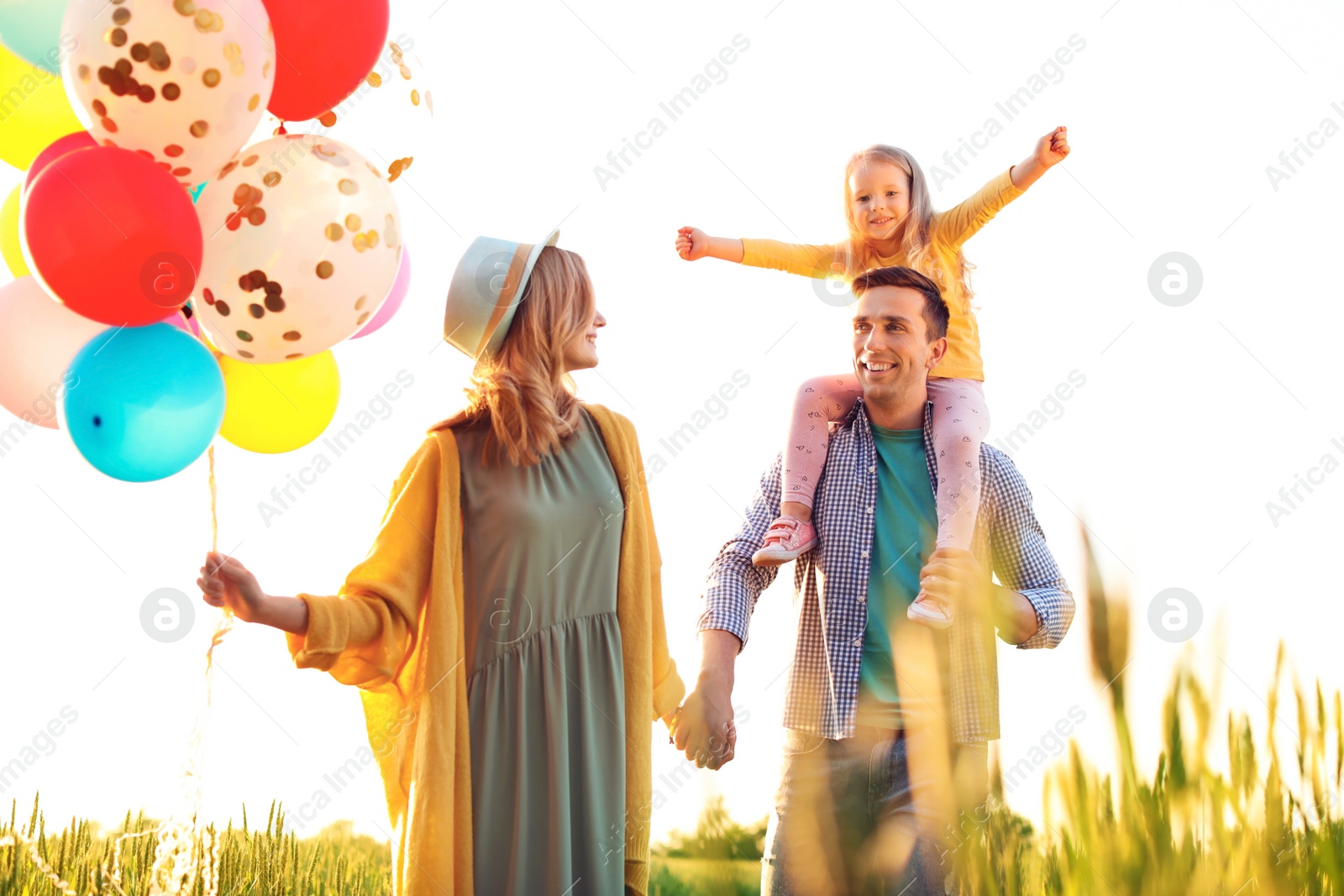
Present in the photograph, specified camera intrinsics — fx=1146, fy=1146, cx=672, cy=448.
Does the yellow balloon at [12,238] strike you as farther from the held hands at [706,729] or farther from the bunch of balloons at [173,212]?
the held hands at [706,729]

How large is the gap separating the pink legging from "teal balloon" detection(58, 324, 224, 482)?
1246 millimetres

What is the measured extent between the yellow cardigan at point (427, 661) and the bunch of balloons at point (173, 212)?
42 cm

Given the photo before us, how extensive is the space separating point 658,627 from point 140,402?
1192 millimetres

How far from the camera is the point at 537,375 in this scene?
256cm

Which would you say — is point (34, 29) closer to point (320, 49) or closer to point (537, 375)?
point (320, 49)

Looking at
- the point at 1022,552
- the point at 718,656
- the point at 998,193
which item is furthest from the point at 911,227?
the point at 718,656

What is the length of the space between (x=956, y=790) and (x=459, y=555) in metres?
1.22

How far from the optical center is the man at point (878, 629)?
210cm

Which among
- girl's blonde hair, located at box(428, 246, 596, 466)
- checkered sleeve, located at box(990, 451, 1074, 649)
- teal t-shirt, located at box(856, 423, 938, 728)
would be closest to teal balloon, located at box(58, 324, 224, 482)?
girl's blonde hair, located at box(428, 246, 596, 466)

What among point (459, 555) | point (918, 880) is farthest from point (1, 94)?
point (918, 880)

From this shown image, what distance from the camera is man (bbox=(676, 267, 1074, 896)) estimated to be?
2096mm

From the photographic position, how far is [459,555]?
95.4 inches

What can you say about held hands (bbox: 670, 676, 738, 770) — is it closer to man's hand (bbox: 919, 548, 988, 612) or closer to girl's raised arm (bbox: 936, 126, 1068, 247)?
man's hand (bbox: 919, 548, 988, 612)

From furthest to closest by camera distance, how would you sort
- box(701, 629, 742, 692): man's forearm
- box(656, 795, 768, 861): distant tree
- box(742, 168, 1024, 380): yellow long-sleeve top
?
box(742, 168, 1024, 380): yellow long-sleeve top
box(701, 629, 742, 692): man's forearm
box(656, 795, 768, 861): distant tree
